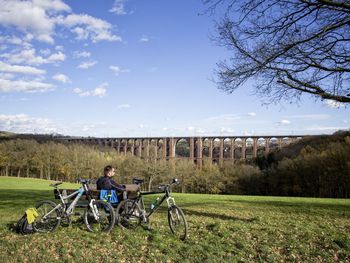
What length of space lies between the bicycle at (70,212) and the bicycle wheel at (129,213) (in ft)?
0.92

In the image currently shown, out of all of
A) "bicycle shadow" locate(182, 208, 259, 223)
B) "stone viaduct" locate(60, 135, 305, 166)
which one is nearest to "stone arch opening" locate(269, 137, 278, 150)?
"stone viaduct" locate(60, 135, 305, 166)

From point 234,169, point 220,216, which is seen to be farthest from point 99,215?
point 234,169

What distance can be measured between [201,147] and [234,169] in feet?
108

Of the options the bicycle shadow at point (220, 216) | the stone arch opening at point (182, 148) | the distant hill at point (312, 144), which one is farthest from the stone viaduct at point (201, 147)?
the bicycle shadow at point (220, 216)

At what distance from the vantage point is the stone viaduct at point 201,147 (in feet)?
302

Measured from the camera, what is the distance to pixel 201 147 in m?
105

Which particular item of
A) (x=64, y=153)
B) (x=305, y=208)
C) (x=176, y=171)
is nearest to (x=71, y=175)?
(x=64, y=153)

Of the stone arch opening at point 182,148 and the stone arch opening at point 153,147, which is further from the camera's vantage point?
the stone arch opening at point 153,147

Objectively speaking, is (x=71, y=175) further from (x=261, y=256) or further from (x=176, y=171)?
(x=261, y=256)

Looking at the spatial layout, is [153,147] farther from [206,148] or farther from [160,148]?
[206,148]

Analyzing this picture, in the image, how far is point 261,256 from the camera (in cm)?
619

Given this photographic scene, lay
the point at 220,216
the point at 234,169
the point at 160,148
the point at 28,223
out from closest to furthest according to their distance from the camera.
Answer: the point at 28,223 → the point at 220,216 → the point at 234,169 → the point at 160,148

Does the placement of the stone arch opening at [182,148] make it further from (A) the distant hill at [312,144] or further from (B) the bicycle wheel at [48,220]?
(B) the bicycle wheel at [48,220]

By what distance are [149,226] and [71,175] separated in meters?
80.8
